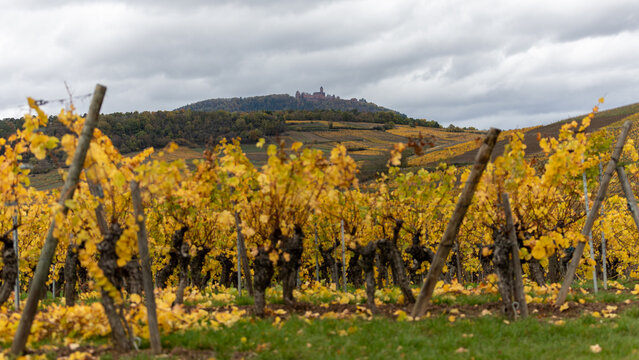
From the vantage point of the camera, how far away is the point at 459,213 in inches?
291

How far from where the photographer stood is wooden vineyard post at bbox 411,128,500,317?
23.7 feet

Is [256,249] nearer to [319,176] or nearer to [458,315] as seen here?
[319,176]

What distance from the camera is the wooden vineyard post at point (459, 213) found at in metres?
7.23

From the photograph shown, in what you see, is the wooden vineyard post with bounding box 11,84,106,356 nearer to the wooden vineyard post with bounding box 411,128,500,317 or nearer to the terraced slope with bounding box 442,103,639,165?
the wooden vineyard post with bounding box 411,128,500,317

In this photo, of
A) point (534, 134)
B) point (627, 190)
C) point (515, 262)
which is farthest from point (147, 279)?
point (534, 134)

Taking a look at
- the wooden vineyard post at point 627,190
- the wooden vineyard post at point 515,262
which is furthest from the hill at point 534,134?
the wooden vineyard post at point 515,262

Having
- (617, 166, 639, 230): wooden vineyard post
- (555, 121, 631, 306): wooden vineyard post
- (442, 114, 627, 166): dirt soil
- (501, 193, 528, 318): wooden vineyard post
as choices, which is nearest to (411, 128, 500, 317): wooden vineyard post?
(501, 193, 528, 318): wooden vineyard post

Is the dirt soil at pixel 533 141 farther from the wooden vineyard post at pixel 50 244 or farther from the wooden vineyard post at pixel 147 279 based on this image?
the wooden vineyard post at pixel 50 244

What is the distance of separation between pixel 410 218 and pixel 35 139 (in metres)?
9.94

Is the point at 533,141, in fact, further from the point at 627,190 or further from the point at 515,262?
the point at 515,262

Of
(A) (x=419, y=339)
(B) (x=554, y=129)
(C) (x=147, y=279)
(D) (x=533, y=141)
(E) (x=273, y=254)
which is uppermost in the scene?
(B) (x=554, y=129)

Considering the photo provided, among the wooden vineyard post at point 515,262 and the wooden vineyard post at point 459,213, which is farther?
the wooden vineyard post at point 515,262

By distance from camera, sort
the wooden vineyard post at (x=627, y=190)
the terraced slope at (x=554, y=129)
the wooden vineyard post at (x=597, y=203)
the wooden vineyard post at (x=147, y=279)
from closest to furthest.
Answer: the wooden vineyard post at (x=147, y=279) → the wooden vineyard post at (x=597, y=203) → the wooden vineyard post at (x=627, y=190) → the terraced slope at (x=554, y=129)

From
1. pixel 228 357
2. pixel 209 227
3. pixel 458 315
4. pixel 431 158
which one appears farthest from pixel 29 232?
pixel 431 158
